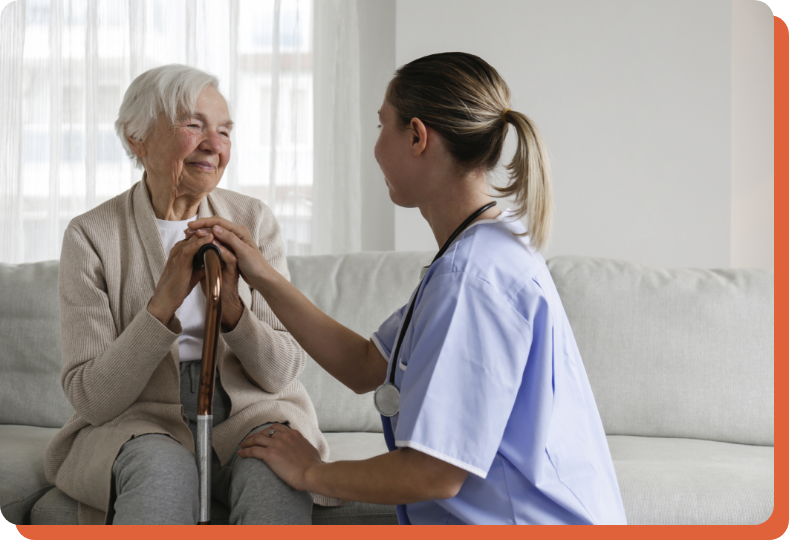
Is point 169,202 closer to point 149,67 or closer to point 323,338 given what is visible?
point 323,338

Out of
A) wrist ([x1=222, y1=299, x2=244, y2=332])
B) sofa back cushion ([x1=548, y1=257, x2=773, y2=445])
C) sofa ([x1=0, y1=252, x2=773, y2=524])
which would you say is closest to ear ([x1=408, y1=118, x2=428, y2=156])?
wrist ([x1=222, y1=299, x2=244, y2=332])

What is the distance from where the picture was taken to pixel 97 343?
1279mm

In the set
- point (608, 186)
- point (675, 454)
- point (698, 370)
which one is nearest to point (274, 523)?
point (675, 454)

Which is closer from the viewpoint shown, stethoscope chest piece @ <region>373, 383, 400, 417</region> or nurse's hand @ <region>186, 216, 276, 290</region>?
stethoscope chest piece @ <region>373, 383, 400, 417</region>

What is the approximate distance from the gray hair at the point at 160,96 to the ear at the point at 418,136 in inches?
22.0

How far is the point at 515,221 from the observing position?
1.04m

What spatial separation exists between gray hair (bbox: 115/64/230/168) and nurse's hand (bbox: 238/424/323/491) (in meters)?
0.68

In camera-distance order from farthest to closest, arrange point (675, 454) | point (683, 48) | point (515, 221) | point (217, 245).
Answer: point (683, 48) → point (675, 454) → point (217, 245) → point (515, 221)

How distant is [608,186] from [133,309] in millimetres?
1908

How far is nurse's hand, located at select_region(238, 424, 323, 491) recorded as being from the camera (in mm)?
1081

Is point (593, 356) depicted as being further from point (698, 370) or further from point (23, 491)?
point (23, 491)

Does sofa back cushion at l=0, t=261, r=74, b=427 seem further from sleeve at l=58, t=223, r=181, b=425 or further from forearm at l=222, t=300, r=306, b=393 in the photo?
forearm at l=222, t=300, r=306, b=393

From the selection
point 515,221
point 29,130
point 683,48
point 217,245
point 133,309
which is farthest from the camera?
point 29,130

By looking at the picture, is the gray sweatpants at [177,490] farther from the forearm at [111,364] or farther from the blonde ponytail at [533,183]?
the blonde ponytail at [533,183]
